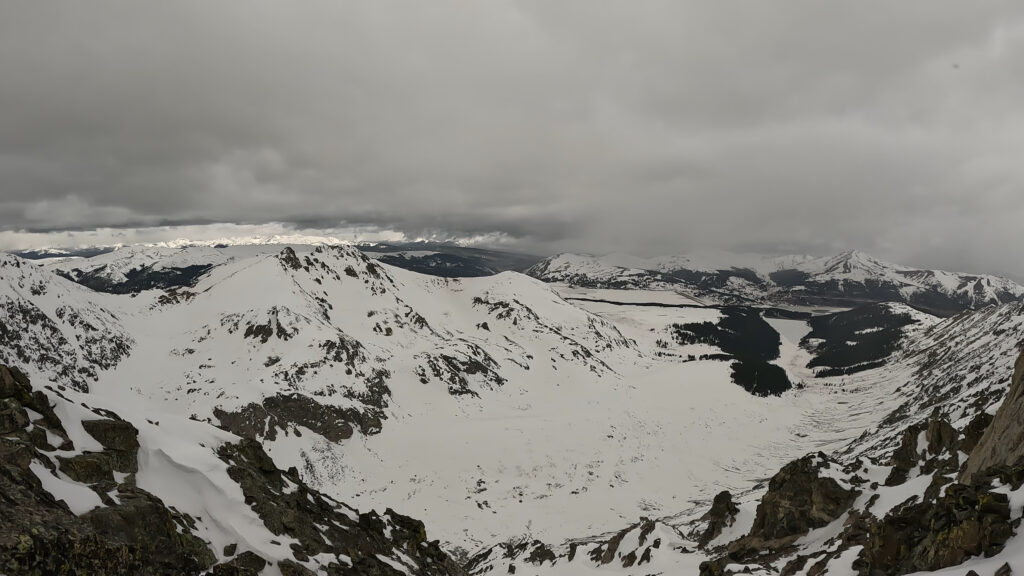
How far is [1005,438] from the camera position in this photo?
26391 millimetres

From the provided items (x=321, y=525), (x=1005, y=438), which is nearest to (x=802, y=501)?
(x=1005, y=438)

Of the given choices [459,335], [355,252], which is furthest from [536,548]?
[355,252]

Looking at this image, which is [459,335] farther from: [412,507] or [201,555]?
[201,555]

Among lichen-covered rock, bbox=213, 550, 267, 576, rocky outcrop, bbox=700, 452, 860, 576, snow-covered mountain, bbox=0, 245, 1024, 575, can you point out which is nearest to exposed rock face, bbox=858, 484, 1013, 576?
snow-covered mountain, bbox=0, 245, 1024, 575

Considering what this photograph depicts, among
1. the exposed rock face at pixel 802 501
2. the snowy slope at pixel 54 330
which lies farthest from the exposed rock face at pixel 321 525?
the snowy slope at pixel 54 330

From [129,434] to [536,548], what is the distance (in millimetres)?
43572

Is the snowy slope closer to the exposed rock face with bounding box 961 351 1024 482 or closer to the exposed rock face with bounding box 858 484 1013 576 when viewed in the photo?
the exposed rock face with bounding box 858 484 1013 576

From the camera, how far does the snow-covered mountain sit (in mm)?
26266

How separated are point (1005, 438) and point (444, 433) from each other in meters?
90.3

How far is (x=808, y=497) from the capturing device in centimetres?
3994

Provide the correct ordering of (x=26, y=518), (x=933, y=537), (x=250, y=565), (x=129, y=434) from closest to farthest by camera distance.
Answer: (x=26, y=518), (x=933, y=537), (x=250, y=565), (x=129, y=434)

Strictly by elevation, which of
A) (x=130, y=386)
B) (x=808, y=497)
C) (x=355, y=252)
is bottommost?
(x=130, y=386)

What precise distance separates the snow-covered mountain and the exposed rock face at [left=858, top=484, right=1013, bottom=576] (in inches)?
7.4

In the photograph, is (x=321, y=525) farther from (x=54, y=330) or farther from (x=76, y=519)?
(x=54, y=330)
